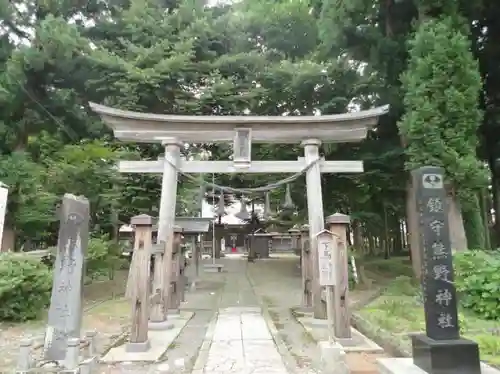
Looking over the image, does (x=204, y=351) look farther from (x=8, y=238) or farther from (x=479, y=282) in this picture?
(x=8, y=238)

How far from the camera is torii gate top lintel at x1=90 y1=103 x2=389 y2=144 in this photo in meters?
10.1

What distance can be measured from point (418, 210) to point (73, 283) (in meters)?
4.57

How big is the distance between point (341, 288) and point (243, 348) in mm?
2058

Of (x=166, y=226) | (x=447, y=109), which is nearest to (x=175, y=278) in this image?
(x=166, y=226)

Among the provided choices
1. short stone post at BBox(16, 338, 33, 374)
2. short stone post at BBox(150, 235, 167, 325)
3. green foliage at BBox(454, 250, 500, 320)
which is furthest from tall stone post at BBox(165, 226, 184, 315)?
green foliage at BBox(454, 250, 500, 320)

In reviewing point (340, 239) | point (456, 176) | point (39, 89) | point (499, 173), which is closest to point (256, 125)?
point (340, 239)

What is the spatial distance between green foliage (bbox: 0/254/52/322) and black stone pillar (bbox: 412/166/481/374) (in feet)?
25.1

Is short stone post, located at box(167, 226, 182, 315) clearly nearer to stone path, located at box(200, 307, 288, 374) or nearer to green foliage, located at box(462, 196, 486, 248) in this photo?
stone path, located at box(200, 307, 288, 374)

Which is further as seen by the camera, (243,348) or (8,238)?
(8,238)

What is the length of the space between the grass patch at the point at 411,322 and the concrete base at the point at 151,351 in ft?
13.3

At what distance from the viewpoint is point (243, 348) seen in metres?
7.02

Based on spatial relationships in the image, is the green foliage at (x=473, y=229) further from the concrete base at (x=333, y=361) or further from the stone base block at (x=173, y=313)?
the concrete base at (x=333, y=361)

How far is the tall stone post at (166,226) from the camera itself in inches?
361

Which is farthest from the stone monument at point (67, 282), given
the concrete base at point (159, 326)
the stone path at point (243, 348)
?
the concrete base at point (159, 326)
